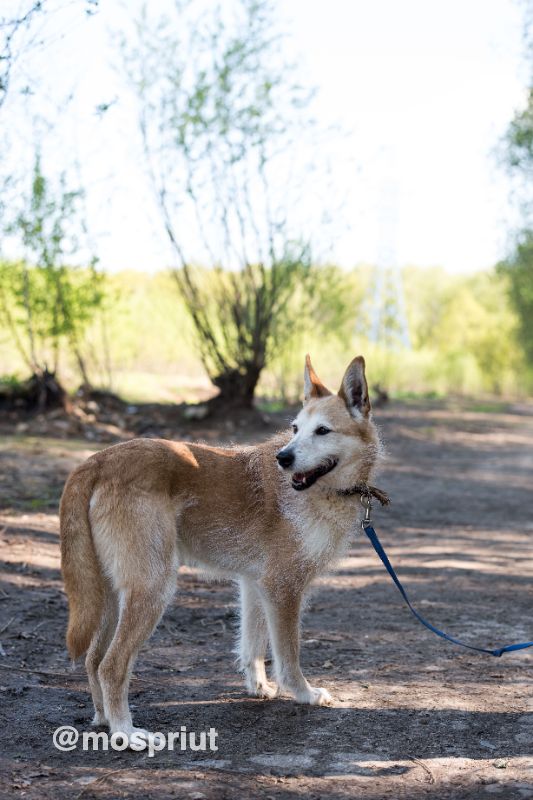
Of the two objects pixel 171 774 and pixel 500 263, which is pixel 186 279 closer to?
pixel 171 774

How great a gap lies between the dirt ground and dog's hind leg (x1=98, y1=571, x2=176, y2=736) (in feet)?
0.63

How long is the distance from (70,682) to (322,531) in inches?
65.5

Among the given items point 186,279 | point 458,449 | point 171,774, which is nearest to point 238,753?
point 171,774

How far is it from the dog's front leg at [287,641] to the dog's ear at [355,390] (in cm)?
107

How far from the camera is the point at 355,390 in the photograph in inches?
187

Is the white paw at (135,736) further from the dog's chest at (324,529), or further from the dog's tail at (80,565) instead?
the dog's chest at (324,529)

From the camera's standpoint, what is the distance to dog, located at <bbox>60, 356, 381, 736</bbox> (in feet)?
13.5

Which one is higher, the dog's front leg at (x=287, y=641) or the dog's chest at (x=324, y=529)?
the dog's chest at (x=324, y=529)

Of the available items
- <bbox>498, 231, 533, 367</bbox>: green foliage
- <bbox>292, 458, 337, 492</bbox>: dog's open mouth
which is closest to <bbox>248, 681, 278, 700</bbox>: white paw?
<bbox>292, 458, 337, 492</bbox>: dog's open mouth

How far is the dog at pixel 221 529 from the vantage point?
4109 mm

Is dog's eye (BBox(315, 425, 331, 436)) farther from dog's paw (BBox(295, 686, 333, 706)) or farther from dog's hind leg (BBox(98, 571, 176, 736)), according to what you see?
dog's paw (BBox(295, 686, 333, 706))

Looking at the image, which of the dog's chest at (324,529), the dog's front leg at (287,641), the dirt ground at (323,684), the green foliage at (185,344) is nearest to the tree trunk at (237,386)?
the green foliage at (185,344)

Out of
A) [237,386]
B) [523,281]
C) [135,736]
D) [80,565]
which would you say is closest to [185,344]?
[237,386]

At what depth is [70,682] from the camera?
480 cm
